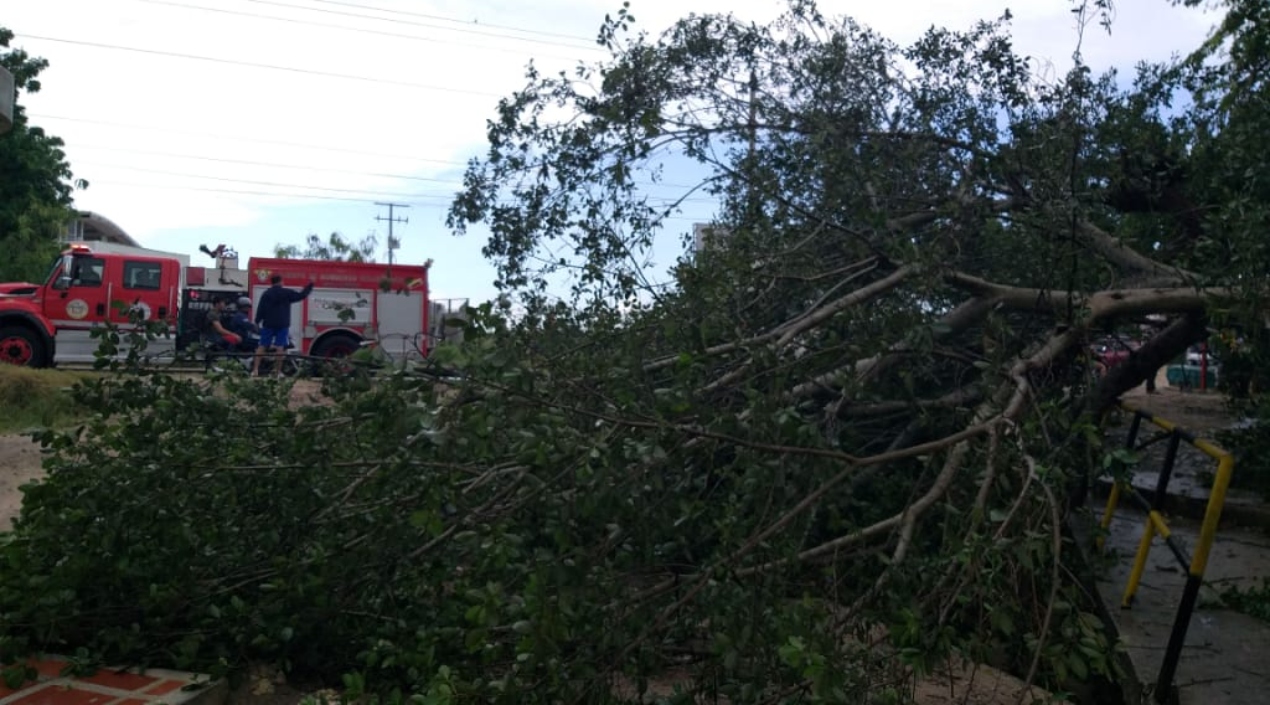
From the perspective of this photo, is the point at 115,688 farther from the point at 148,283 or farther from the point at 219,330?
the point at 148,283

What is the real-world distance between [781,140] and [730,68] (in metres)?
0.74

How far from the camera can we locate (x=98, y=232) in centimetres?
4769

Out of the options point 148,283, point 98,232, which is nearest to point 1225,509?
point 148,283

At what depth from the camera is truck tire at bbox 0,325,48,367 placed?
1466 centimetres

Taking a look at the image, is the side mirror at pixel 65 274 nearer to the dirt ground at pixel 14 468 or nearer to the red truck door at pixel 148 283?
the red truck door at pixel 148 283

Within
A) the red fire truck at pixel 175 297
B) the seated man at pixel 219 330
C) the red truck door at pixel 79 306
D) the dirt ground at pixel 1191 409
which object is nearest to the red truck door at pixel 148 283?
the red fire truck at pixel 175 297

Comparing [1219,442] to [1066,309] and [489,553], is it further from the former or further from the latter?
[489,553]

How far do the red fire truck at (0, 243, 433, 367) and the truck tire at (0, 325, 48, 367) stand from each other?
12 mm

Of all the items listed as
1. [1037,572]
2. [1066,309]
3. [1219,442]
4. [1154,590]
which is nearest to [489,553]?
[1037,572]

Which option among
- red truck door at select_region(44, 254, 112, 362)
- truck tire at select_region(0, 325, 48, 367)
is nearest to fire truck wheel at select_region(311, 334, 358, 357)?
red truck door at select_region(44, 254, 112, 362)

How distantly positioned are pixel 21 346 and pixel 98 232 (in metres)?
36.6

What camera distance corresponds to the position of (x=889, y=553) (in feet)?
13.2

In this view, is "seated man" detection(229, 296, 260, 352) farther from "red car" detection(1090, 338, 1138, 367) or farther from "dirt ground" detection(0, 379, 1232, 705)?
"red car" detection(1090, 338, 1138, 367)

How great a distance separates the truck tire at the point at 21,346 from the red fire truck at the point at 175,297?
0.04 ft
